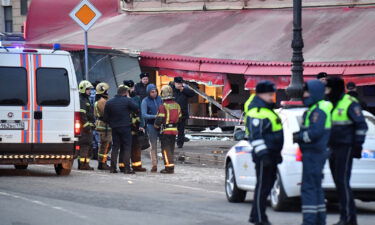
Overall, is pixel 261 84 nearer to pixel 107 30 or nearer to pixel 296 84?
pixel 296 84

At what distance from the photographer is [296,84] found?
2453 cm

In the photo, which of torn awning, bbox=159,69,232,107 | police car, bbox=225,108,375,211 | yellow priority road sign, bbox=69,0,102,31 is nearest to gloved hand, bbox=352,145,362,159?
police car, bbox=225,108,375,211

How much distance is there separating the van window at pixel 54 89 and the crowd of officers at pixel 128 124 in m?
1.25

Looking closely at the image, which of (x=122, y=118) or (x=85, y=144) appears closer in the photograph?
(x=122, y=118)

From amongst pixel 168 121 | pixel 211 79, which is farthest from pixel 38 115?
pixel 211 79

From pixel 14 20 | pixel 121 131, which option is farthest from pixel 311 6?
pixel 14 20

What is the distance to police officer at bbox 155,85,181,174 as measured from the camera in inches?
929

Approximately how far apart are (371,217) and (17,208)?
172 inches

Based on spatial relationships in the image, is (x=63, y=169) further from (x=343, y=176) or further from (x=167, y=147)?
(x=343, y=176)

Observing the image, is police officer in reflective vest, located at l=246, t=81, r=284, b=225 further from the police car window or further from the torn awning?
the torn awning

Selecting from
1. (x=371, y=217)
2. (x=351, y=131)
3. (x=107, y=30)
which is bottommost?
(x=371, y=217)

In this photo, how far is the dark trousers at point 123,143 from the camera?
2361 centimetres

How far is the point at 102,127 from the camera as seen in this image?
970 inches

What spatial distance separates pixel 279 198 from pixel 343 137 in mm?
1804
